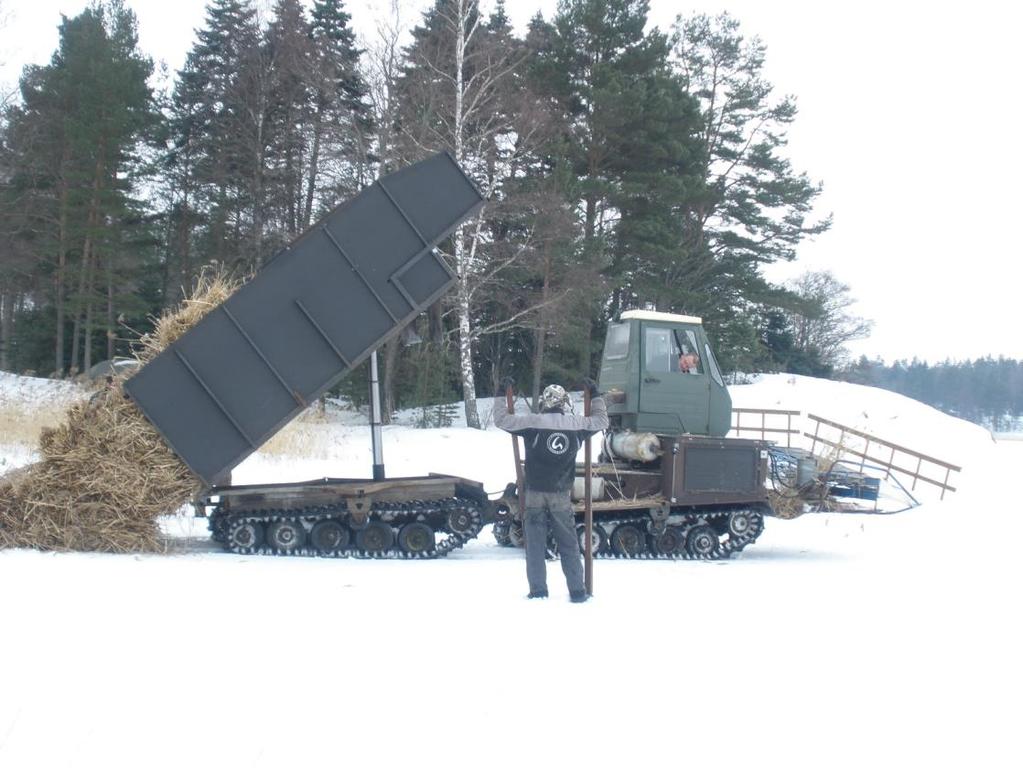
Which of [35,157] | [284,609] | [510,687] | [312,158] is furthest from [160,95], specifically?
[510,687]

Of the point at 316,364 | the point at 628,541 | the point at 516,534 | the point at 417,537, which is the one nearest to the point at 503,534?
the point at 516,534

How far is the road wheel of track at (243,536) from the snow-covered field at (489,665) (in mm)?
482

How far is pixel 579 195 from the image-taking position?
88.7 ft

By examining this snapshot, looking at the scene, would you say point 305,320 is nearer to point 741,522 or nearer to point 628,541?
point 628,541

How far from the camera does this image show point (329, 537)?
405 inches

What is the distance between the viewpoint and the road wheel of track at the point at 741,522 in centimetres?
1145

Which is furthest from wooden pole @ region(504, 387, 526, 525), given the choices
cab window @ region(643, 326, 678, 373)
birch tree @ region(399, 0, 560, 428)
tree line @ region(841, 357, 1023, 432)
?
tree line @ region(841, 357, 1023, 432)

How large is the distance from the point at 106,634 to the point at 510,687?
2.63 m

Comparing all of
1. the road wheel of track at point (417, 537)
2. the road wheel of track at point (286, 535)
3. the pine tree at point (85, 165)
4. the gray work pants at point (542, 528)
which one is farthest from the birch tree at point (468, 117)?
the gray work pants at point (542, 528)

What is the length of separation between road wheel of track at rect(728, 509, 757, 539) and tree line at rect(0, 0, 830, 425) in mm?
12748

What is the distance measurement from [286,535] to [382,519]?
1022 mm

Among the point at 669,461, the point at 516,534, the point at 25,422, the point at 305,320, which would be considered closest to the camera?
the point at 305,320

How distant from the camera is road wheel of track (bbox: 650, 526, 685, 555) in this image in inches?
443

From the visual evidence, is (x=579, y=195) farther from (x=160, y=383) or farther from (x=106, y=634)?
(x=106, y=634)
